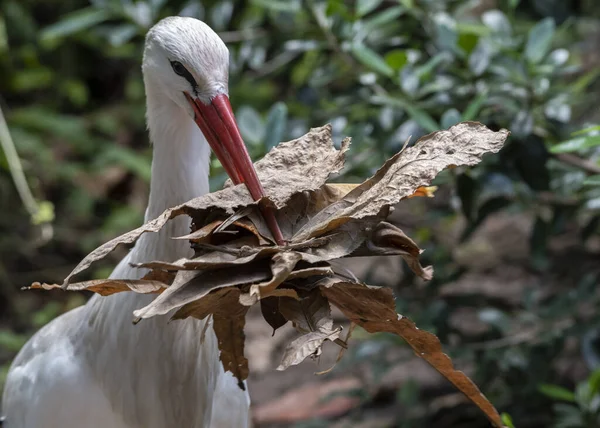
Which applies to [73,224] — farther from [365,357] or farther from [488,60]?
[488,60]

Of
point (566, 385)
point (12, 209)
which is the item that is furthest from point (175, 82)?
point (12, 209)

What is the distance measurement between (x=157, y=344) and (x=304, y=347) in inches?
33.0

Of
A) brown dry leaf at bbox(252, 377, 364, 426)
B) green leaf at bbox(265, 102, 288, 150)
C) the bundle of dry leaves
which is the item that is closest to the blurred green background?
green leaf at bbox(265, 102, 288, 150)

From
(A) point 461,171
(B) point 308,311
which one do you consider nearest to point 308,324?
(B) point 308,311

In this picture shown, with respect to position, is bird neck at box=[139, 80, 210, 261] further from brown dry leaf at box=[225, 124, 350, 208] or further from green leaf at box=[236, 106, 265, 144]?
green leaf at box=[236, 106, 265, 144]

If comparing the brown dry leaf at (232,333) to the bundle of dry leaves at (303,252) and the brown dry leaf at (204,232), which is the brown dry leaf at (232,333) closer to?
the bundle of dry leaves at (303,252)

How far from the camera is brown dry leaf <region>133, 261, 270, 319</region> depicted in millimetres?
1374

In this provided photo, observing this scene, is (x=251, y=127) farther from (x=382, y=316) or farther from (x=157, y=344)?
(x=382, y=316)

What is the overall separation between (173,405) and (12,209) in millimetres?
3722

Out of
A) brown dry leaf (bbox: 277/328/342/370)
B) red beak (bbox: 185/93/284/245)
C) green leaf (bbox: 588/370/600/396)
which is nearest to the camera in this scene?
brown dry leaf (bbox: 277/328/342/370)

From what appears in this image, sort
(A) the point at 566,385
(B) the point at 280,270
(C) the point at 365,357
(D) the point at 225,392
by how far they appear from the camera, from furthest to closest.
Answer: (A) the point at 566,385 → (C) the point at 365,357 → (D) the point at 225,392 → (B) the point at 280,270

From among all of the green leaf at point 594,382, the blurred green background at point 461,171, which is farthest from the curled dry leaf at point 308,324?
the green leaf at point 594,382

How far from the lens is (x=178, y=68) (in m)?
1.88

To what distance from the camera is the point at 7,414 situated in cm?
246
